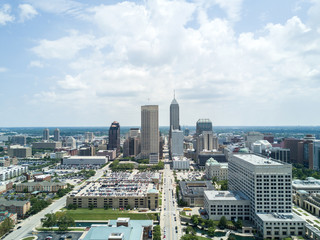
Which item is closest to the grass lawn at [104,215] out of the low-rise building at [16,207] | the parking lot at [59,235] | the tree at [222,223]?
the parking lot at [59,235]

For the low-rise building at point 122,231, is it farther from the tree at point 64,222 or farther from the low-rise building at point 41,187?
the low-rise building at point 41,187

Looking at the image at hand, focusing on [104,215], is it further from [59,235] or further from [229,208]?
[229,208]

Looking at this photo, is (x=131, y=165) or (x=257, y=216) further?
(x=131, y=165)

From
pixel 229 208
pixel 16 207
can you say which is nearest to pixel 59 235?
pixel 16 207

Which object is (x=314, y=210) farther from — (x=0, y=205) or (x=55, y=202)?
(x=0, y=205)

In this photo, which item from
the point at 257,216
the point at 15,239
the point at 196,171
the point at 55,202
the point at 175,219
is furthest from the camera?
the point at 196,171

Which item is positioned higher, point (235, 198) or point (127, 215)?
point (235, 198)

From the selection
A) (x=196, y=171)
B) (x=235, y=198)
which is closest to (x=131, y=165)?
(x=196, y=171)
